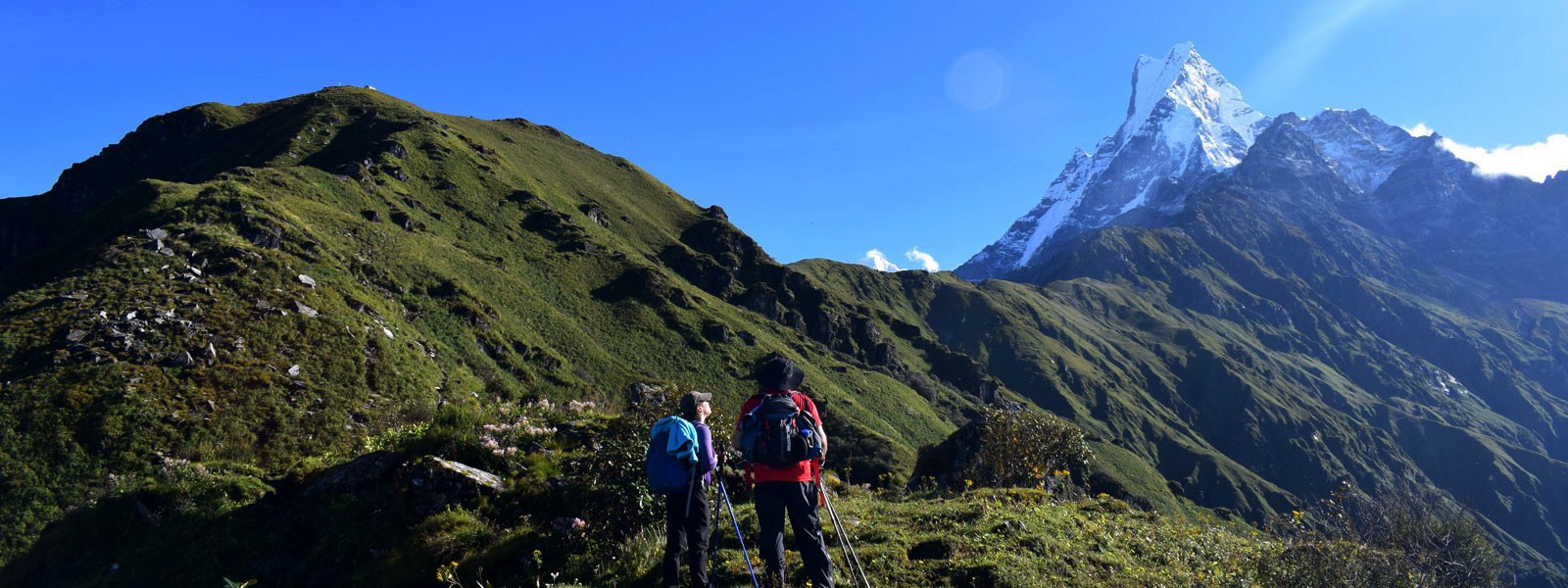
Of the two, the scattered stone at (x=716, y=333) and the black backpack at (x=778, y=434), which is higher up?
the scattered stone at (x=716, y=333)

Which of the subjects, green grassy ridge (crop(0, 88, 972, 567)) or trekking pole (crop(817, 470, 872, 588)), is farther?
green grassy ridge (crop(0, 88, 972, 567))

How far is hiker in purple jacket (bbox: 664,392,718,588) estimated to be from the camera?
842cm

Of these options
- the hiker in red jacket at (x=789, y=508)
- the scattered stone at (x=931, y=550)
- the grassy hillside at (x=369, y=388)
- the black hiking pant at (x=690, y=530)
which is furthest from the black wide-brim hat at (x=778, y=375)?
the scattered stone at (x=931, y=550)

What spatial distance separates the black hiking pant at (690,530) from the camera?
845 cm

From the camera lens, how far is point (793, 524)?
8.27 metres

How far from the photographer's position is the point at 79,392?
2848 cm

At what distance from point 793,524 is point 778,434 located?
110 centimetres

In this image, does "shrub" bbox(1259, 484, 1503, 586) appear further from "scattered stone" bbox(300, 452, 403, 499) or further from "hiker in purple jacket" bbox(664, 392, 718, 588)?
"scattered stone" bbox(300, 452, 403, 499)

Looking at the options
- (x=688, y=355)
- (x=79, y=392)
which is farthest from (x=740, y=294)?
(x=79, y=392)

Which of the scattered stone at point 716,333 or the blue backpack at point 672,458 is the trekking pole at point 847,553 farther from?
the scattered stone at point 716,333

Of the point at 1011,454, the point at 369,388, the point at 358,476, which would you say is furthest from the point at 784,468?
the point at 369,388

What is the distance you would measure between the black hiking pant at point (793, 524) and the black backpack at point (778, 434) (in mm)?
367

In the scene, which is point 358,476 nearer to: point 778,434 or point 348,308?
point 778,434

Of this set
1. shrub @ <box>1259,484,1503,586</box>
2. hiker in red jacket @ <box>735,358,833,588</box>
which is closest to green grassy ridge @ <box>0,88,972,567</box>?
hiker in red jacket @ <box>735,358,833,588</box>
